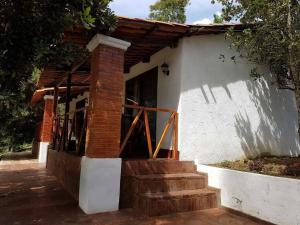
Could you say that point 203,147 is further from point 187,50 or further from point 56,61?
point 56,61

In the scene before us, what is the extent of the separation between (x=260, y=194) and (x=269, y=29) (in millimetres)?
3442

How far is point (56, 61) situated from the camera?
3.38 meters

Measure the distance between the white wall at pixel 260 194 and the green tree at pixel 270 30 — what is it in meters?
2.16

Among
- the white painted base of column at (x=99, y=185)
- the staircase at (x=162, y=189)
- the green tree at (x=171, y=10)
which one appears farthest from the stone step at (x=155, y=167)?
the green tree at (x=171, y=10)

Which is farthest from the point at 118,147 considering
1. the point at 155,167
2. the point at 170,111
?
the point at 170,111

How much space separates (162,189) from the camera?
5375mm

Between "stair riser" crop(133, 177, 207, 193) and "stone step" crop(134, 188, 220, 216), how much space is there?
12cm

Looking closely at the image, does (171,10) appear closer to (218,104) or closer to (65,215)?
(218,104)

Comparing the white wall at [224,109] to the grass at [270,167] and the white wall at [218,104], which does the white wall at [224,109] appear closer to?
the white wall at [218,104]

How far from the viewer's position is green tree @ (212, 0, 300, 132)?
221 inches

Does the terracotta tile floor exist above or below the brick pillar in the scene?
below

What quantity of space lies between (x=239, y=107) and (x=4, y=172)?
7775 mm

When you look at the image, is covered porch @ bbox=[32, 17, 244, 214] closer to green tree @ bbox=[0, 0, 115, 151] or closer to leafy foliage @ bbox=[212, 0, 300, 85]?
leafy foliage @ bbox=[212, 0, 300, 85]

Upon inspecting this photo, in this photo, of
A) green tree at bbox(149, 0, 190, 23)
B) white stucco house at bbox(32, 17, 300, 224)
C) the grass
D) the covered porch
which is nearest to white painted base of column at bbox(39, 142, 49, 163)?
white stucco house at bbox(32, 17, 300, 224)
